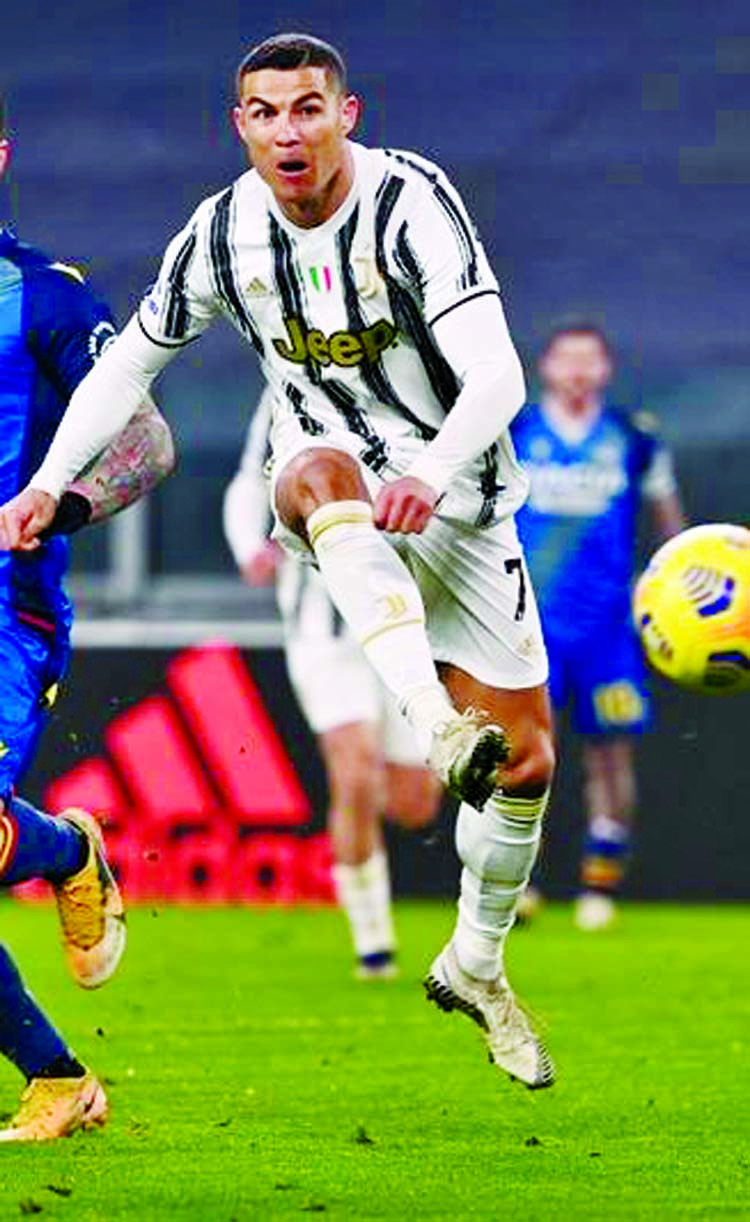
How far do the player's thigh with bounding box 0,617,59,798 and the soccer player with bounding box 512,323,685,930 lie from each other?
694 cm

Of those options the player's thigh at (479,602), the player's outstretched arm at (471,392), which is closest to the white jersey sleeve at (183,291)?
the player's outstretched arm at (471,392)

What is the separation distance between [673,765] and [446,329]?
7.71 m

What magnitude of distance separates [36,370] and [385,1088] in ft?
7.47

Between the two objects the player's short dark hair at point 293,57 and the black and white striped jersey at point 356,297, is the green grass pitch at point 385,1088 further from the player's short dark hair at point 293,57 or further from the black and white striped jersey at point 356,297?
the player's short dark hair at point 293,57

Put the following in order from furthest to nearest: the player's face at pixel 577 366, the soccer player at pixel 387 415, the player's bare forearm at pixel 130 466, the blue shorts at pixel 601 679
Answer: the player's face at pixel 577 366, the blue shorts at pixel 601 679, the player's bare forearm at pixel 130 466, the soccer player at pixel 387 415

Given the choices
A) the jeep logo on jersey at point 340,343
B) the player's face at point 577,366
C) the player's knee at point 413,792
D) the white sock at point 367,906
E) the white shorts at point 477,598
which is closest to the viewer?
the jeep logo on jersey at point 340,343

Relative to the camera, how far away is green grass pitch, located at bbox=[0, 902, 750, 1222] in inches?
250

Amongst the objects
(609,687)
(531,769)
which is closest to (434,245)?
(531,769)

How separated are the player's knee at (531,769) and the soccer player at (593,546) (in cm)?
616

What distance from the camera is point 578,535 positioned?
13.9 metres

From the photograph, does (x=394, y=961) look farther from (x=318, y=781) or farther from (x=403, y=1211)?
(x=403, y=1211)

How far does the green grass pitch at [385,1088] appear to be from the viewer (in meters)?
6.35

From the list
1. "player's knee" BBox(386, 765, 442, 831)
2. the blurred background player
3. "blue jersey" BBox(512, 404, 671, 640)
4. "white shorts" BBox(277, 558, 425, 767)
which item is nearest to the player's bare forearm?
the blurred background player

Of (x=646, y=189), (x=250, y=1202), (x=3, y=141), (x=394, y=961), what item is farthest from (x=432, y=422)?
(x=646, y=189)
